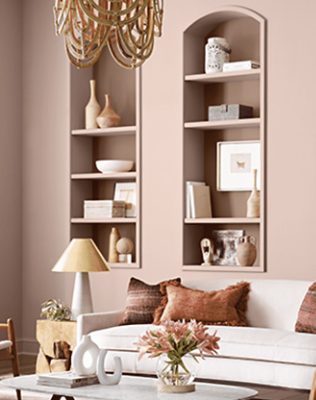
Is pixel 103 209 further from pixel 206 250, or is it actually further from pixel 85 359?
pixel 85 359

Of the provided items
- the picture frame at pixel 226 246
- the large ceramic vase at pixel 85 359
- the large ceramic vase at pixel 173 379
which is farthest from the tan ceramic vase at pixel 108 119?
the large ceramic vase at pixel 173 379

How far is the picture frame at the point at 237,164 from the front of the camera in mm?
7969

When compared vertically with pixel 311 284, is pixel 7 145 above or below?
above

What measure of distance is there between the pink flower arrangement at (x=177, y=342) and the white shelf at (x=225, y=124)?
2833mm

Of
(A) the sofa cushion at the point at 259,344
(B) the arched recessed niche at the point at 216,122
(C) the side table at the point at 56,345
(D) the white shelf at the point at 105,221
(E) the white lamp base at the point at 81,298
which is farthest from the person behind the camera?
(D) the white shelf at the point at 105,221

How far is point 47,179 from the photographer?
880 cm

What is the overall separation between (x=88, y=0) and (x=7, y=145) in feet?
14.6

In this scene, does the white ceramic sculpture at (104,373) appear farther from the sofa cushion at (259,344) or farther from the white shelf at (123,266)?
the white shelf at (123,266)

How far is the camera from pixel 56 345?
24.0 feet

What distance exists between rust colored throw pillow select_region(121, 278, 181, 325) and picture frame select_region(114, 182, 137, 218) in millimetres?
1473

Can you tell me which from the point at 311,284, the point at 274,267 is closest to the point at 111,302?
the point at 274,267

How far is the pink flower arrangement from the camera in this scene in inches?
203

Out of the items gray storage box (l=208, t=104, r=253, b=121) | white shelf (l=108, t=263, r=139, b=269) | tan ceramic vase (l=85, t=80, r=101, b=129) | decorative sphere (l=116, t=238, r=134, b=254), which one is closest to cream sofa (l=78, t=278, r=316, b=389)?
white shelf (l=108, t=263, r=139, b=269)

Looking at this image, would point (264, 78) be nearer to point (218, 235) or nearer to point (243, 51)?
point (243, 51)
